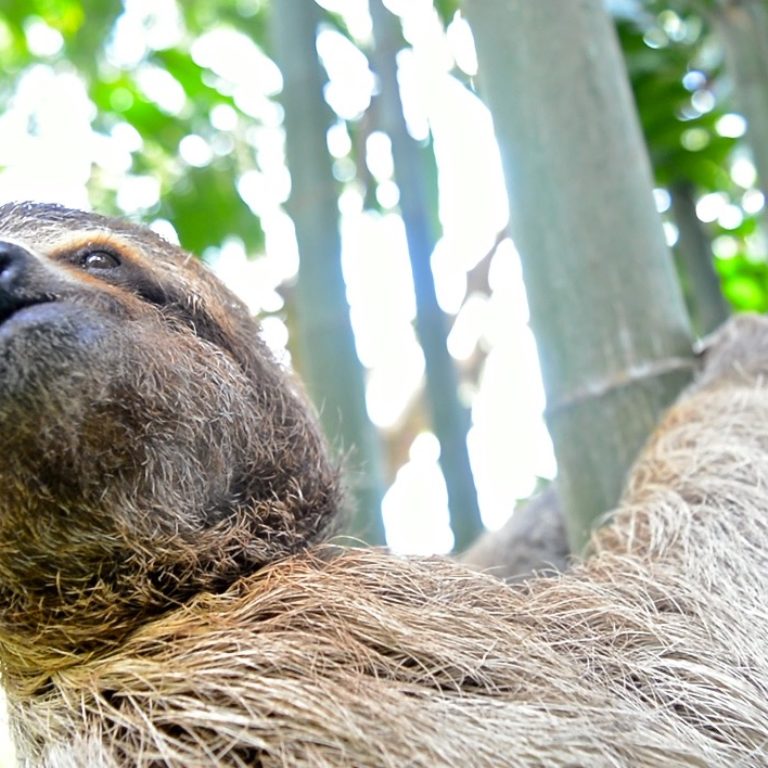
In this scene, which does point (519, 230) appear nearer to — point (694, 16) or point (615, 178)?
point (615, 178)

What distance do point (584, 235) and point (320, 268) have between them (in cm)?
130

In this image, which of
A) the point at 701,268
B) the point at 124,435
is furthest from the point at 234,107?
the point at 124,435

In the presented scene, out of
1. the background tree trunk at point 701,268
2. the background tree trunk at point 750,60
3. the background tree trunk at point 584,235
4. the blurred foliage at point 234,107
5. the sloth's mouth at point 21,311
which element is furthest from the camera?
the blurred foliage at point 234,107

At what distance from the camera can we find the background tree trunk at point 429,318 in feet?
17.3

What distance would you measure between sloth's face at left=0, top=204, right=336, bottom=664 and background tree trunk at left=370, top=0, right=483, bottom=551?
164cm

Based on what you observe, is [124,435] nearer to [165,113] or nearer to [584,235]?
[584,235]

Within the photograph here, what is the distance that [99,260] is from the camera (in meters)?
3.28

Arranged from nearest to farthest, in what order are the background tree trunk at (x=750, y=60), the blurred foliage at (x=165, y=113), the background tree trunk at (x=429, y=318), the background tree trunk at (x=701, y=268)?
the background tree trunk at (x=750, y=60), the background tree trunk at (x=429, y=318), the background tree trunk at (x=701, y=268), the blurred foliage at (x=165, y=113)

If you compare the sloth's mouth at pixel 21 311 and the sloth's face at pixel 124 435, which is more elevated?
the sloth's mouth at pixel 21 311

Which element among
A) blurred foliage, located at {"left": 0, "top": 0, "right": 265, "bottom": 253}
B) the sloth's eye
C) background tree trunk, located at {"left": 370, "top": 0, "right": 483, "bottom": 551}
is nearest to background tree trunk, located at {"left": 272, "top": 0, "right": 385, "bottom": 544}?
background tree trunk, located at {"left": 370, "top": 0, "right": 483, "bottom": 551}

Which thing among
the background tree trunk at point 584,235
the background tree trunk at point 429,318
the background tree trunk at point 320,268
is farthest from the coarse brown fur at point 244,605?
the background tree trunk at point 429,318

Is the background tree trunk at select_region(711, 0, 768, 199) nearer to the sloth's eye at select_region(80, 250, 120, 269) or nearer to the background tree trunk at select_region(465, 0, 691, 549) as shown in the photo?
the background tree trunk at select_region(465, 0, 691, 549)

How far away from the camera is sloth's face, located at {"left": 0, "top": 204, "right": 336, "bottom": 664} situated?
8.80ft

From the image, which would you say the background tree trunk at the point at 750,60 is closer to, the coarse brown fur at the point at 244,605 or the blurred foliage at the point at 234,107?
the blurred foliage at the point at 234,107
